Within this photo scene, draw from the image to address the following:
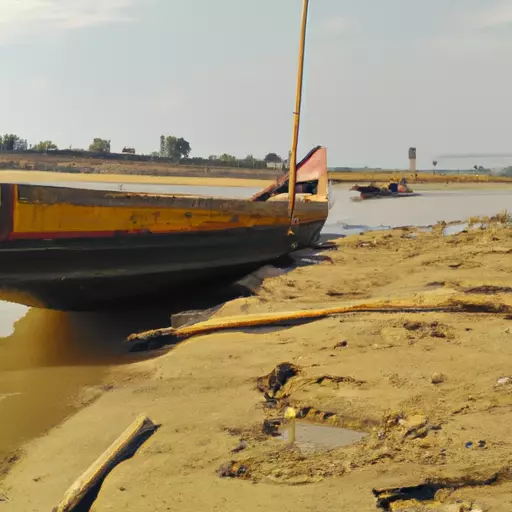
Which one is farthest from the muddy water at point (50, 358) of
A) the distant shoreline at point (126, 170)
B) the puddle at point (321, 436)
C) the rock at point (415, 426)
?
the distant shoreline at point (126, 170)

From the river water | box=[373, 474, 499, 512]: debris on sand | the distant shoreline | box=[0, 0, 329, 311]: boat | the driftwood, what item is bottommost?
the river water

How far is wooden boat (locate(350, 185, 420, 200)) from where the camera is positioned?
37.9 meters

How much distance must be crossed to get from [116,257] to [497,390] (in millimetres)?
4466

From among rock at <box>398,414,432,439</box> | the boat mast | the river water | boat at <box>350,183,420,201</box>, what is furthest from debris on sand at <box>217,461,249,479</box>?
boat at <box>350,183,420,201</box>

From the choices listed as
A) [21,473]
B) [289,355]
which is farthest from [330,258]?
[21,473]

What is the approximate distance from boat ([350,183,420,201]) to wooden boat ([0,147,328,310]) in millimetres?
29735

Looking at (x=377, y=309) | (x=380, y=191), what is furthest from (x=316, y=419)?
(x=380, y=191)

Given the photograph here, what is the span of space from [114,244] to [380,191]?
34224mm

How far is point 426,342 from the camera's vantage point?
4719 millimetres

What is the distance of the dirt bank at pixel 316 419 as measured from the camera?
109 inches

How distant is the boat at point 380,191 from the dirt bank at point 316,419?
32.1 meters

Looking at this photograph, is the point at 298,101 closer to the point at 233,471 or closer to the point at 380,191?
the point at 233,471

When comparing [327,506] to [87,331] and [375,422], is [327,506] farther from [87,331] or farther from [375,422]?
[87,331]

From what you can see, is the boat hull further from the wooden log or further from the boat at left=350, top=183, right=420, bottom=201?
→ the boat at left=350, top=183, right=420, bottom=201
